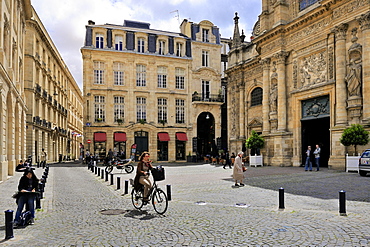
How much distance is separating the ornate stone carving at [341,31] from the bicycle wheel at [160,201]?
16996mm

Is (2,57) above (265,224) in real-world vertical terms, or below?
above

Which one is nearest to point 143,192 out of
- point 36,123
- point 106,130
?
point 36,123

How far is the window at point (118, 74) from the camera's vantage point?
37987 mm

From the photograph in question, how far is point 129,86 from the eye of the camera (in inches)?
1508

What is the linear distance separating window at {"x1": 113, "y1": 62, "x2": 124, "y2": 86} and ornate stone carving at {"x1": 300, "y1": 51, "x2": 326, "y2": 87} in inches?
840

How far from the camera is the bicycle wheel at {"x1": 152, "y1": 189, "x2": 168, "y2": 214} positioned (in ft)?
26.2

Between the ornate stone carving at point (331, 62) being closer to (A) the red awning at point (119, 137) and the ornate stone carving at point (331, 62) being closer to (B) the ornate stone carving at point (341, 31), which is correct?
(B) the ornate stone carving at point (341, 31)

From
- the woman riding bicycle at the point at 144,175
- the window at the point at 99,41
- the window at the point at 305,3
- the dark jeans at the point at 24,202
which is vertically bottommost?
the dark jeans at the point at 24,202

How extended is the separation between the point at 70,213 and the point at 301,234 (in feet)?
17.9

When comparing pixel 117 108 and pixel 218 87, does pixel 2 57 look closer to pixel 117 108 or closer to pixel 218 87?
pixel 117 108

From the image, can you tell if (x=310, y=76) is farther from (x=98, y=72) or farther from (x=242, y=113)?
(x=98, y=72)

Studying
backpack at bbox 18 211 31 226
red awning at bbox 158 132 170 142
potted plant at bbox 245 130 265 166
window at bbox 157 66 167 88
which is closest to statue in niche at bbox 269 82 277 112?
potted plant at bbox 245 130 265 166

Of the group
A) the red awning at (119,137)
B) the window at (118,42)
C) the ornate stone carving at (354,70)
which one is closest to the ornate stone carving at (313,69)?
the ornate stone carving at (354,70)

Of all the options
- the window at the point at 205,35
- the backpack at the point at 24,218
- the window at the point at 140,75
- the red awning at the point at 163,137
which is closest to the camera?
the backpack at the point at 24,218
